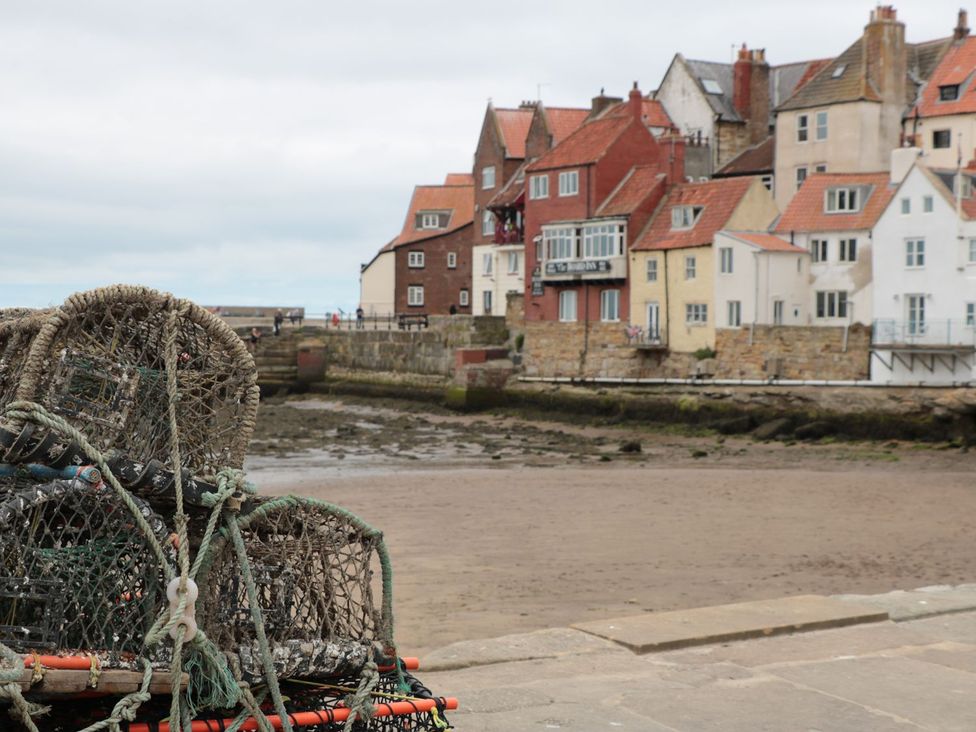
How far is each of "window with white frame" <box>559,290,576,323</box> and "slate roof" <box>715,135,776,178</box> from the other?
815cm

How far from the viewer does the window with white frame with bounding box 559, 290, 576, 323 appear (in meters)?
48.3

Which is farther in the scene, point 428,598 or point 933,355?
point 933,355

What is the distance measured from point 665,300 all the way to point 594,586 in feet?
104

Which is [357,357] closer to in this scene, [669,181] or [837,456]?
[669,181]

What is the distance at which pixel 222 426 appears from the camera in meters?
4.66

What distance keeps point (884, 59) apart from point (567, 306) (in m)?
14.8

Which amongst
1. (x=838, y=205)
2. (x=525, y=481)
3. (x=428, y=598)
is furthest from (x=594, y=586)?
(x=838, y=205)

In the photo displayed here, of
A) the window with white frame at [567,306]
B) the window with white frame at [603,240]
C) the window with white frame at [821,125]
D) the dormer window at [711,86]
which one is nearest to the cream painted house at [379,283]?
the window with white frame at [567,306]

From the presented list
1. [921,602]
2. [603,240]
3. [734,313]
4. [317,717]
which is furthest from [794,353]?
[317,717]

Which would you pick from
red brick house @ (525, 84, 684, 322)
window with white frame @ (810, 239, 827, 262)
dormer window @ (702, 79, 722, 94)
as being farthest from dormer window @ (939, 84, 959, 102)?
dormer window @ (702, 79, 722, 94)

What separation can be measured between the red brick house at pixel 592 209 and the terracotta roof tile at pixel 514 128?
8092mm

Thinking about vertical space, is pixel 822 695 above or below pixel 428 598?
above

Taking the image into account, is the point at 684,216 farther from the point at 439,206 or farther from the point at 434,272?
the point at 439,206

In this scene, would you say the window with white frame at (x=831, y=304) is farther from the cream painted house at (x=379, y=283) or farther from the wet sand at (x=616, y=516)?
the cream painted house at (x=379, y=283)
